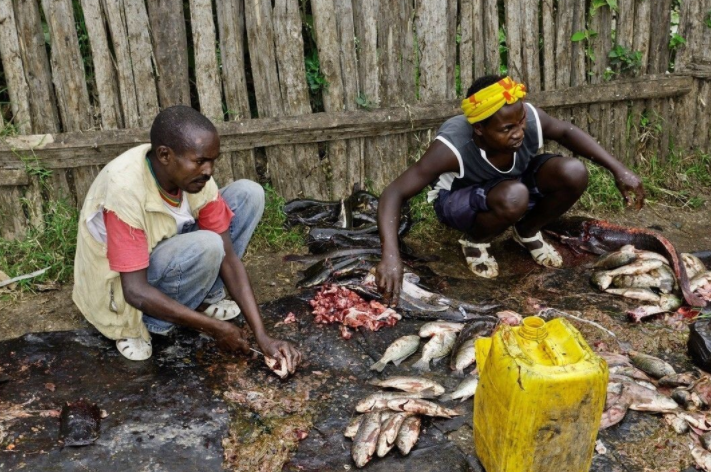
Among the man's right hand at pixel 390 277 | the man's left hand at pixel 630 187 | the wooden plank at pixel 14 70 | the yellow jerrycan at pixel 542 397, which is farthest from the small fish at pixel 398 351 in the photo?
the wooden plank at pixel 14 70

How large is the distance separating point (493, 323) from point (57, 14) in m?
3.42

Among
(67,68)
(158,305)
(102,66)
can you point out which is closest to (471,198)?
(158,305)

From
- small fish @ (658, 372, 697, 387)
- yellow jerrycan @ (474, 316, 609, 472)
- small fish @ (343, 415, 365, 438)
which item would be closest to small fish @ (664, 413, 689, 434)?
small fish @ (658, 372, 697, 387)

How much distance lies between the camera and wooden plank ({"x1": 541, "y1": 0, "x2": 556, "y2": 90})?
5.79 metres

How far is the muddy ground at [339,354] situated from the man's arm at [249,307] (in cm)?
14

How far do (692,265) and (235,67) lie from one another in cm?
339

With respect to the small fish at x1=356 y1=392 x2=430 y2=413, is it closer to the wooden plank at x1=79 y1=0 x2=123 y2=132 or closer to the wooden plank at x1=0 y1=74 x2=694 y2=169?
the wooden plank at x1=0 y1=74 x2=694 y2=169

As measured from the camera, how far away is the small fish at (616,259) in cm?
479

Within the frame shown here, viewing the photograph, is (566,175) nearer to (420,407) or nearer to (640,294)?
(640,294)

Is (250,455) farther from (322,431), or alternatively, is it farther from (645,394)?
(645,394)

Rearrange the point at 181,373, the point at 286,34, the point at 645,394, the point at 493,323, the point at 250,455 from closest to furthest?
the point at 250,455 < the point at 645,394 < the point at 181,373 < the point at 493,323 < the point at 286,34

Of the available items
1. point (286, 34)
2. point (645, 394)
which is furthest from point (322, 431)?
point (286, 34)

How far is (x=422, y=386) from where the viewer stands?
11.6 ft

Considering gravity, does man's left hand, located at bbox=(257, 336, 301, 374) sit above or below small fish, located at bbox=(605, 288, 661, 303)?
above
